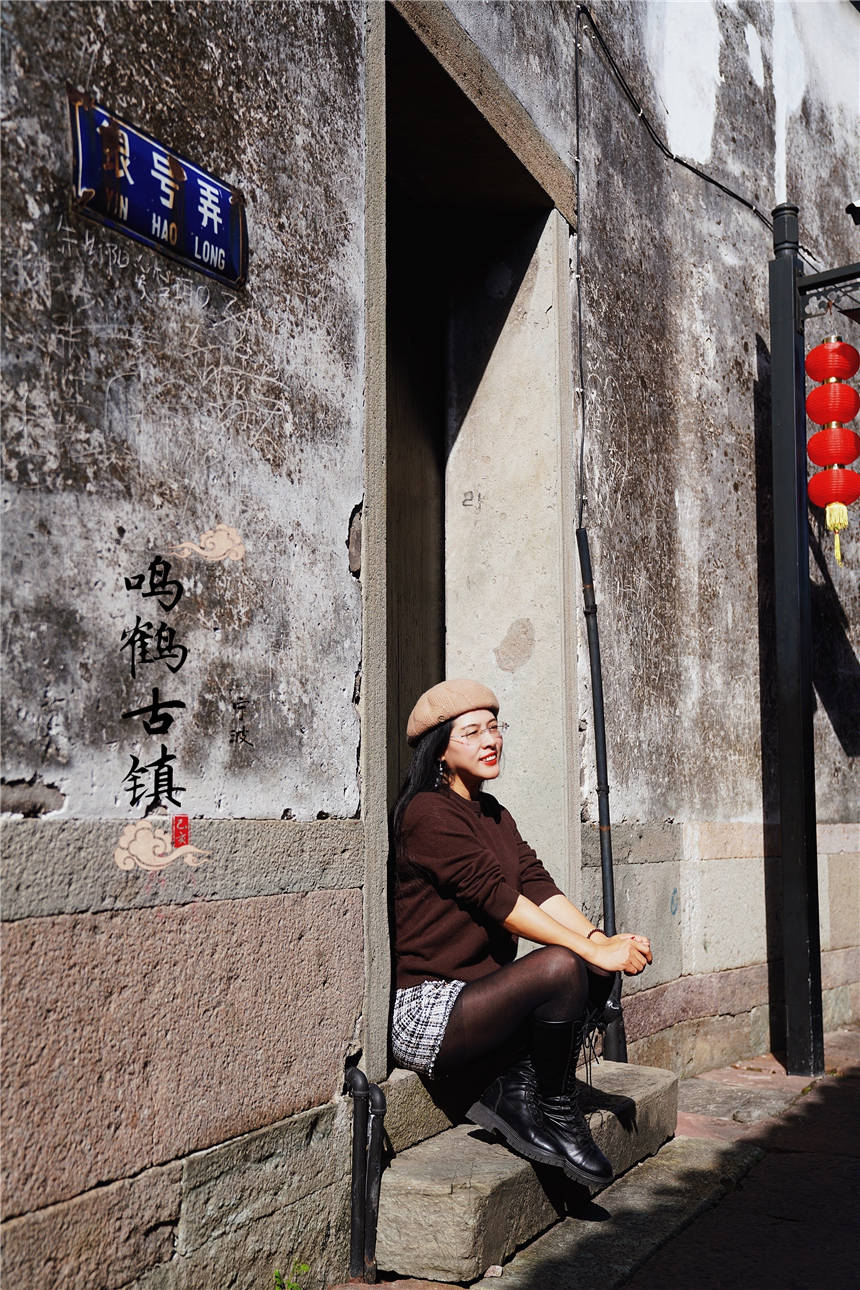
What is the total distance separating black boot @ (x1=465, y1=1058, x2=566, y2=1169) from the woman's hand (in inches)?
13.3

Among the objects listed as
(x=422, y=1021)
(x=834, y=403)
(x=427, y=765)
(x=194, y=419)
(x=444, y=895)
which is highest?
(x=834, y=403)

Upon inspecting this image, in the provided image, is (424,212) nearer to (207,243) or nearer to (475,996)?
(207,243)

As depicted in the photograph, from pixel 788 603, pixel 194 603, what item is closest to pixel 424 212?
pixel 788 603

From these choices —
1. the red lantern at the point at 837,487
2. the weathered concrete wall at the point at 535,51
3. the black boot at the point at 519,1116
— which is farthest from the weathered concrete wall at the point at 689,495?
the black boot at the point at 519,1116

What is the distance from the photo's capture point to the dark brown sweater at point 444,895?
141 inches

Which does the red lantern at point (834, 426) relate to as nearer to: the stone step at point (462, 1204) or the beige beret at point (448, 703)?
the beige beret at point (448, 703)

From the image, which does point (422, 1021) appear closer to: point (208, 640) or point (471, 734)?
point (471, 734)

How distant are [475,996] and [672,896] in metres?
2.33

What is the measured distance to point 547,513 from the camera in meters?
4.93

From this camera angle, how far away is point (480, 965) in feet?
12.2

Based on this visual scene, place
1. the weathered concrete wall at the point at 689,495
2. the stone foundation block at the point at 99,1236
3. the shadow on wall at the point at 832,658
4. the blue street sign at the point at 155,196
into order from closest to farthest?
1. the stone foundation block at the point at 99,1236
2. the blue street sign at the point at 155,196
3. the weathered concrete wall at the point at 689,495
4. the shadow on wall at the point at 832,658

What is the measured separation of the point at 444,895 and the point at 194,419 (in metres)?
1.49

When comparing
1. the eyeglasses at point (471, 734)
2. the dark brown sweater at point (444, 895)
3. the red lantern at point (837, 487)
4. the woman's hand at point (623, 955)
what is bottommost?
the woman's hand at point (623, 955)

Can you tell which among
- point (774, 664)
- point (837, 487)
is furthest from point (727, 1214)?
point (837, 487)
